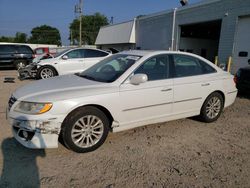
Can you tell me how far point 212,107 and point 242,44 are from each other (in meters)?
8.15

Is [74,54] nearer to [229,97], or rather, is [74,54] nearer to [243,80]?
[243,80]

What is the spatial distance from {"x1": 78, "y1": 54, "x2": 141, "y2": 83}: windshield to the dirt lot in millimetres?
1108

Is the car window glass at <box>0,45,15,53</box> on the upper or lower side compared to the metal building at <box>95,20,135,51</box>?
lower

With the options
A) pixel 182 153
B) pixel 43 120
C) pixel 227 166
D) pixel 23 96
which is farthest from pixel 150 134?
pixel 23 96

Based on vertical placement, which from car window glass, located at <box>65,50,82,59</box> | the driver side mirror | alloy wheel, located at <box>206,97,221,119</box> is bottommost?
alloy wheel, located at <box>206,97,221,119</box>

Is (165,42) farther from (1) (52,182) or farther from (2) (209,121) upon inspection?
(1) (52,182)

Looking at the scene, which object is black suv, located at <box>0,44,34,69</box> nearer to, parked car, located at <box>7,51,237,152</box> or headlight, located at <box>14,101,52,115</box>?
parked car, located at <box>7,51,237,152</box>

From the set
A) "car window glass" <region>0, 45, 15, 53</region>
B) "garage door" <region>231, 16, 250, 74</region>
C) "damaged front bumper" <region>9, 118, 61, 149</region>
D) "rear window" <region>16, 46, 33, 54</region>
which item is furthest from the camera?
"rear window" <region>16, 46, 33, 54</region>

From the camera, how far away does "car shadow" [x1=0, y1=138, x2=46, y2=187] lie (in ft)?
8.64

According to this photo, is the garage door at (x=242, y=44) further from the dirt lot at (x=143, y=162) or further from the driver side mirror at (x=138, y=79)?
the driver side mirror at (x=138, y=79)

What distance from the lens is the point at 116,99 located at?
135 inches

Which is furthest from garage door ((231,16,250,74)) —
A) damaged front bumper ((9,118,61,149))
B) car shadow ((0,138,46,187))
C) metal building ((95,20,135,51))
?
metal building ((95,20,135,51))

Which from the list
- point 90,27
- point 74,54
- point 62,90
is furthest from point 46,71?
point 90,27

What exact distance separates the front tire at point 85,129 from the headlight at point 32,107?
332mm
